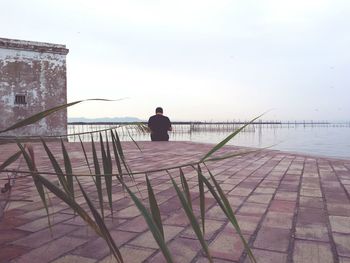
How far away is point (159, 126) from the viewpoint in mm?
9945

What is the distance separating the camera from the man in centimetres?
960

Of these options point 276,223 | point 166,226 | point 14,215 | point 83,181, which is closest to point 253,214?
point 276,223

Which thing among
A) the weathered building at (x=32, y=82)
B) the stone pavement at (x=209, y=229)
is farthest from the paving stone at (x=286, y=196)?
the weathered building at (x=32, y=82)

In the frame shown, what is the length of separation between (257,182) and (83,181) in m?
1.91

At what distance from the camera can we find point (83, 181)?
3492 mm

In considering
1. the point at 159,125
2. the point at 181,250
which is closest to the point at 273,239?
the point at 181,250

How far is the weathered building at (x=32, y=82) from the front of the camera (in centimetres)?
1146

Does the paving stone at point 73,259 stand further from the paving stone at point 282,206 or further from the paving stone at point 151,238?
the paving stone at point 282,206

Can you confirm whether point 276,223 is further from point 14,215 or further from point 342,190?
point 14,215

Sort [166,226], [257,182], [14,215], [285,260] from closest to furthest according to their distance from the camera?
[285,260] → [166,226] → [14,215] → [257,182]

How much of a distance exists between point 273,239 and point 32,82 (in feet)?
39.3

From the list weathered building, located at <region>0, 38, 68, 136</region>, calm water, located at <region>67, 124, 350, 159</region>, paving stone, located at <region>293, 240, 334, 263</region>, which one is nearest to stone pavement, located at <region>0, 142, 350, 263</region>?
paving stone, located at <region>293, 240, 334, 263</region>

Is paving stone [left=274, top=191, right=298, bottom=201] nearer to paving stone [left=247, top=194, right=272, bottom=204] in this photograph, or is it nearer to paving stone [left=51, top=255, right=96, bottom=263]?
paving stone [left=247, top=194, right=272, bottom=204]

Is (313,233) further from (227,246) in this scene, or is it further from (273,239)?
(227,246)
